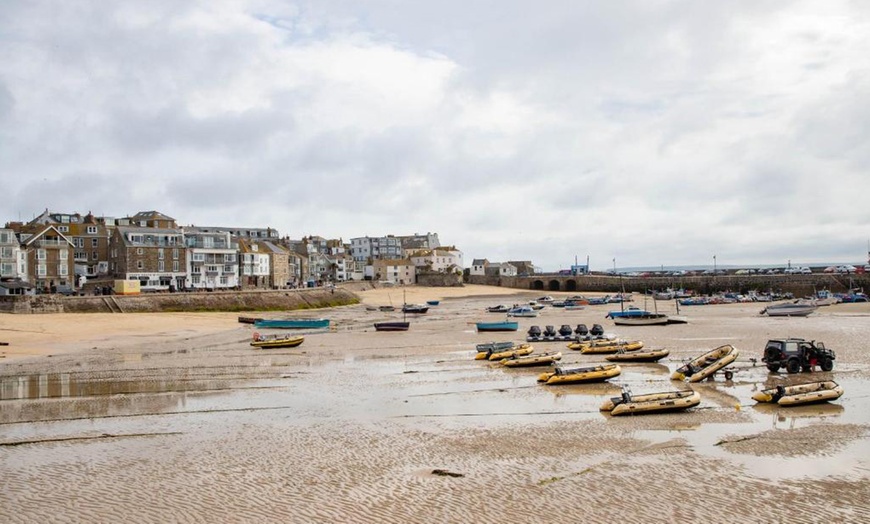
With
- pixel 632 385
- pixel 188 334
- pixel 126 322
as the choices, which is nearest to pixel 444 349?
pixel 632 385

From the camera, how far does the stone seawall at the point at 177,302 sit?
204 feet

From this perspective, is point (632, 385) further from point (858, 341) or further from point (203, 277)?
point (203, 277)

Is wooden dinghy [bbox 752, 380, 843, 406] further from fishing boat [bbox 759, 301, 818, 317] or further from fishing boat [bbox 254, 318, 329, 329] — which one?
fishing boat [bbox 759, 301, 818, 317]

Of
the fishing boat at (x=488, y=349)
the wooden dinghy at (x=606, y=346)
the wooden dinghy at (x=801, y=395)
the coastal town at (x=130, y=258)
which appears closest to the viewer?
the wooden dinghy at (x=801, y=395)

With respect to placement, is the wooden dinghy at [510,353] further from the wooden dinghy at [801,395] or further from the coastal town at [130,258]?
the coastal town at [130,258]

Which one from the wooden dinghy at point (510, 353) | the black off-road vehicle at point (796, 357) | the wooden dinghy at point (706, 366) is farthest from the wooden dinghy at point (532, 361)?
the black off-road vehicle at point (796, 357)

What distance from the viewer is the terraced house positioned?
8131 cm

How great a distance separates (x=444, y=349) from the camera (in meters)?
42.8

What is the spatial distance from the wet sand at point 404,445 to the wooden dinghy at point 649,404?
0.42 m

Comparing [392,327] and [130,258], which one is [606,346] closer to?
[392,327]

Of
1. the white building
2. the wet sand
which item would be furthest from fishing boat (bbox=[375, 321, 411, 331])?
the white building

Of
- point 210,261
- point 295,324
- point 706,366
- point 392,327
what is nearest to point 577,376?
point 706,366

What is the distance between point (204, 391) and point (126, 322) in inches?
1342

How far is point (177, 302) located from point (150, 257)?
14569mm
